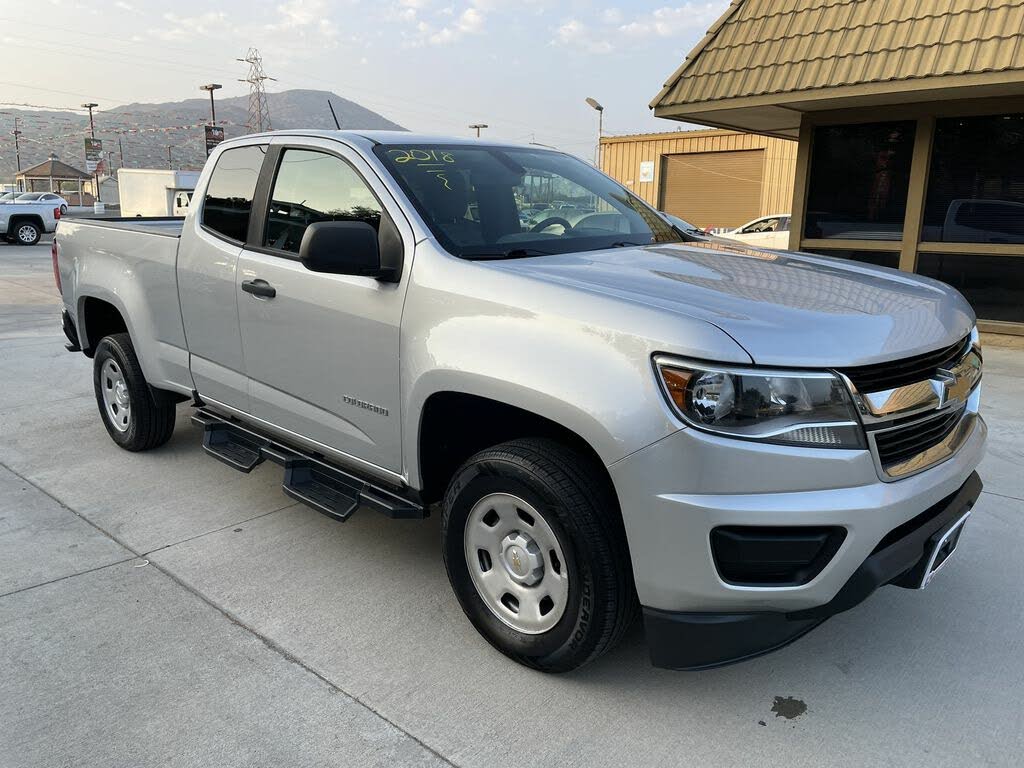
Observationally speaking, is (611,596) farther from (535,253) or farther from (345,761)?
(535,253)

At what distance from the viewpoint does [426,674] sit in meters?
2.86

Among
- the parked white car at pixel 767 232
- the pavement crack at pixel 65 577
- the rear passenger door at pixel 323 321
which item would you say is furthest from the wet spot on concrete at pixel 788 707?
the parked white car at pixel 767 232

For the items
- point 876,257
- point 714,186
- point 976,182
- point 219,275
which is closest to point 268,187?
point 219,275

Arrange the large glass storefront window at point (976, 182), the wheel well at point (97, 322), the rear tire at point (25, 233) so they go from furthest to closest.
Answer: the rear tire at point (25, 233) → the large glass storefront window at point (976, 182) → the wheel well at point (97, 322)

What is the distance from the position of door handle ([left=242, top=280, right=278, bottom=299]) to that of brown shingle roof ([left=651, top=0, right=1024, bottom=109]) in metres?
6.79

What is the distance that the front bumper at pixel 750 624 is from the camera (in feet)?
7.68

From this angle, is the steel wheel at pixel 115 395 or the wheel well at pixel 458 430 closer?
the wheel well at pixel 458 430

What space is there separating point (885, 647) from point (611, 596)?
1240 millimetres

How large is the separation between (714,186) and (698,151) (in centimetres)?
122

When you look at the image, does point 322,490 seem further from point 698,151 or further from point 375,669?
point 698,151

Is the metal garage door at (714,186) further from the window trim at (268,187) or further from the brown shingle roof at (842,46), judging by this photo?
the window trim at (268,187)

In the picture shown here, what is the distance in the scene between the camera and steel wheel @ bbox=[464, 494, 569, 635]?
2.68 metres

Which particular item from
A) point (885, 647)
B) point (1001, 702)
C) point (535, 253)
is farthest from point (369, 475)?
point (1001, 702)

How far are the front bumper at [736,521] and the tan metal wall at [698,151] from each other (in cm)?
2186
